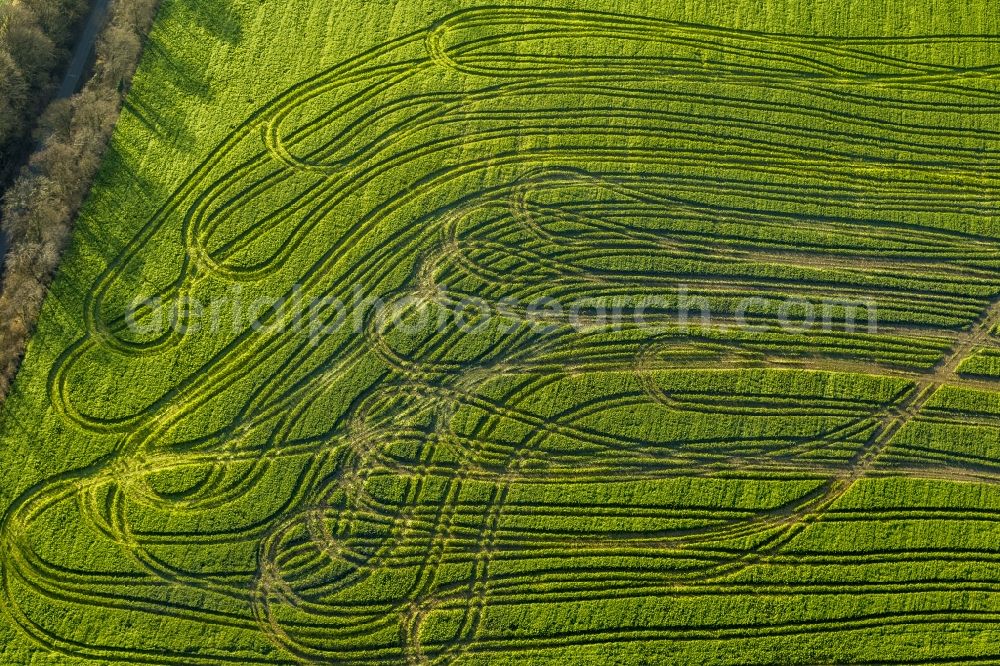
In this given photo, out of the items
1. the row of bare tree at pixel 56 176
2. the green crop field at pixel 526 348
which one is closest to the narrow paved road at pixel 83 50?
the row of bare tree at pixel 56 176

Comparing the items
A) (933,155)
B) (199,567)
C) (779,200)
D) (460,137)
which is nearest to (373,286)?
(460,137)

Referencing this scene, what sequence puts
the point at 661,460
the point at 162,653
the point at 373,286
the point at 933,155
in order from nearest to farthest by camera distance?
the point at 162,653 < the point at 661,460 < the point at 373,286 < the point at 933,155

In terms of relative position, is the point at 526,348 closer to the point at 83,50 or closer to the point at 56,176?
the point at 56,176

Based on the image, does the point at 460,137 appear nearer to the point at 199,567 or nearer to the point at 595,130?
the point at 595,130

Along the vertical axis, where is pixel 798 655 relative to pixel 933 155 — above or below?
below

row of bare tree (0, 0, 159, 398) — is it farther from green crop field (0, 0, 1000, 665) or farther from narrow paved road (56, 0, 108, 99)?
green crop field (0, 0, 1000, 665)

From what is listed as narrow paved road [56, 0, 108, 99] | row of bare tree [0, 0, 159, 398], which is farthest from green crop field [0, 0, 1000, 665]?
narrow paved road [56, 0, 108, 99]

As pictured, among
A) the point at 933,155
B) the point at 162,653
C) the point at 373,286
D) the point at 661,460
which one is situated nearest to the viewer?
the point at 162,653
